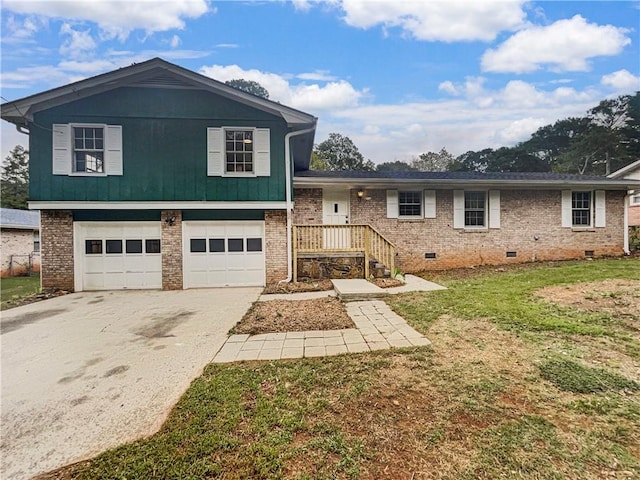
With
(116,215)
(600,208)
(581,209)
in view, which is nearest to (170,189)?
(116,215)

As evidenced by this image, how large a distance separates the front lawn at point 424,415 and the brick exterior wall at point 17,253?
1645 cm

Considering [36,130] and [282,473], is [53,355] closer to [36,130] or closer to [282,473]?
[282,473]

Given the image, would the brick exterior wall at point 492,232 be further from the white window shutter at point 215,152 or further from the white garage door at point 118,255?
the white garage door at point 118,255

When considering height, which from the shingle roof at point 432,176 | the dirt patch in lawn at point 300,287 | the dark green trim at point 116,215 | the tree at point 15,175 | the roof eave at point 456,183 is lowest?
the dirt patch in lawn at point 300,287

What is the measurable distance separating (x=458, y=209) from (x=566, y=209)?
410cm

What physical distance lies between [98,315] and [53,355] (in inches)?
81.6

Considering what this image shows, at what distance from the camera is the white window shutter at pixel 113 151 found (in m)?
8.02

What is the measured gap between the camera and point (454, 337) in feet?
13.0

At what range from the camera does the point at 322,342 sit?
3977mm

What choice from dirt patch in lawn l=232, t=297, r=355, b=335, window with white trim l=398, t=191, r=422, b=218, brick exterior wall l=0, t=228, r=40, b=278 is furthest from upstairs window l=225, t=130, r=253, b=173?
brick exterior wall l=0, t=228, r=40, b=278

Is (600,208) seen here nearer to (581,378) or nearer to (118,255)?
(581,378)

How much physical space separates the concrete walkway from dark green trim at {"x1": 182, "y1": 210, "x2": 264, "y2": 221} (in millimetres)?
4734

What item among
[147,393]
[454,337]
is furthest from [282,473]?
[454,337]

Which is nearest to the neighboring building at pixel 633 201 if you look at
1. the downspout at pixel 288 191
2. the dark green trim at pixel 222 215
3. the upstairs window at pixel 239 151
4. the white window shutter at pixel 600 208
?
the white window shutter at pixel 600 208
